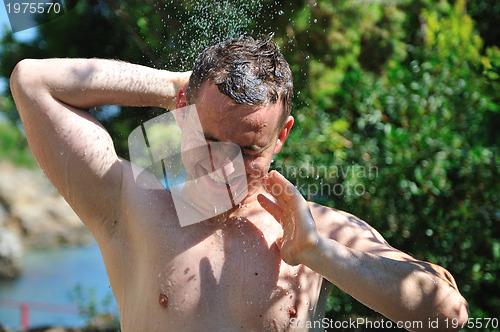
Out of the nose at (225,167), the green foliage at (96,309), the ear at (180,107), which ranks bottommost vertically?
the green foliage at (96,309)

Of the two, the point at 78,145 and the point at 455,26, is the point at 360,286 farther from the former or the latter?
the point at 455,26

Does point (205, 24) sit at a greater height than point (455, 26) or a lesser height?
greater

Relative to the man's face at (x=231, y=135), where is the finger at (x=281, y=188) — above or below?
below

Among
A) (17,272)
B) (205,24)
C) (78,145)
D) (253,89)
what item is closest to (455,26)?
(205,24)

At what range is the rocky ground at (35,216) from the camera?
43.7 ft

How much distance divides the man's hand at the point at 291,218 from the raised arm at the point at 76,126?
0.43 meters

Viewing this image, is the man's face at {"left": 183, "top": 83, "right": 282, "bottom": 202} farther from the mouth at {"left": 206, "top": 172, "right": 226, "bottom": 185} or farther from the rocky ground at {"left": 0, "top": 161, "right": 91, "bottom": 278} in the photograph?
the rocky ground at {"left": 0, "top": 161, "right": 91, "bottom": 278}

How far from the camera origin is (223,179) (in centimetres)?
142

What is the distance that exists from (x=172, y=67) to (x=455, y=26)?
2.16 metres

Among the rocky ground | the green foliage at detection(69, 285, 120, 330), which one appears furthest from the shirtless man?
the rocky ground

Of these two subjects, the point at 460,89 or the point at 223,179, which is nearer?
the point at 223,179

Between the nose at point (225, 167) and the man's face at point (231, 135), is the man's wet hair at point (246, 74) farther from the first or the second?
the nose at point (225, 167)

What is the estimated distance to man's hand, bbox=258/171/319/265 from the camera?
1316mm

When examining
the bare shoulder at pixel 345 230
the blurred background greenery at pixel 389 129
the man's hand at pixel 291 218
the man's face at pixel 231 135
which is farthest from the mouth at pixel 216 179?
the blurred background greenery at pixel 389 129
